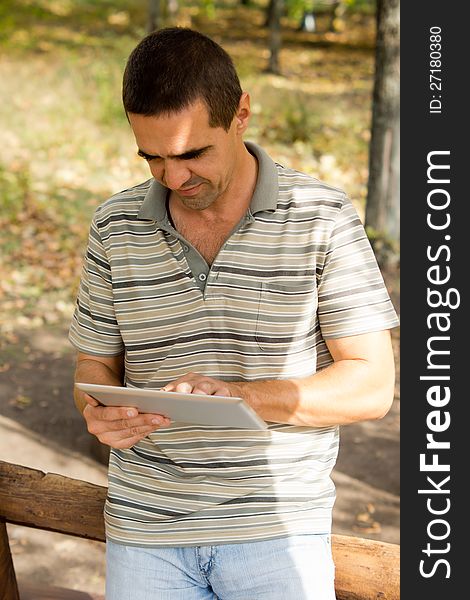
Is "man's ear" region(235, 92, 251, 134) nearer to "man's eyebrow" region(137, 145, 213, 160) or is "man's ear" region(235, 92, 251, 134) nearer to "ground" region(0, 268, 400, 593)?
"man's eyebrow" region(137, 145, 213, 160)

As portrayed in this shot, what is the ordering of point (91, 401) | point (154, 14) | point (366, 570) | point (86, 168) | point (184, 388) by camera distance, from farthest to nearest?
1. point (154, 14)
2. point (86, 168)
3. point (366, 570)
4. point (91, 401)
5. point (184, 388)

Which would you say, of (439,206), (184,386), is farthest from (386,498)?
(184,386)

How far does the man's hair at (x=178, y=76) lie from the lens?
2.40m

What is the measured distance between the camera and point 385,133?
8.22 meters

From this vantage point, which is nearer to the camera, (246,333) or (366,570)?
(246,333)

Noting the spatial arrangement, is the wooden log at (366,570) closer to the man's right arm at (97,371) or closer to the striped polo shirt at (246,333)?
the striped polo shirt at (246,333)

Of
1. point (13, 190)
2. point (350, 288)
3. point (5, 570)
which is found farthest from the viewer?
point (13, 190)

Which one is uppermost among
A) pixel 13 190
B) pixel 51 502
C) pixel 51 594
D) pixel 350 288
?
pixel 13 190

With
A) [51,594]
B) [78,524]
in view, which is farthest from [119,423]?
[51,594]

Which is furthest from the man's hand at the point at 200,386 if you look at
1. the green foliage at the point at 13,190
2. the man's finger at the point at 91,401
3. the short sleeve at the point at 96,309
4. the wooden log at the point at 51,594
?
the green foliage at the point at 13,190

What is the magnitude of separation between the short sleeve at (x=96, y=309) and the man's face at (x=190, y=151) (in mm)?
318

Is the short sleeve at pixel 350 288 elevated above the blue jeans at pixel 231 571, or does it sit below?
above

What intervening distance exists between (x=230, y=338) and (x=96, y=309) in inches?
17.1

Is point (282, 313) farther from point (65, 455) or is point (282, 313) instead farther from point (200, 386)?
point (65, 455)
